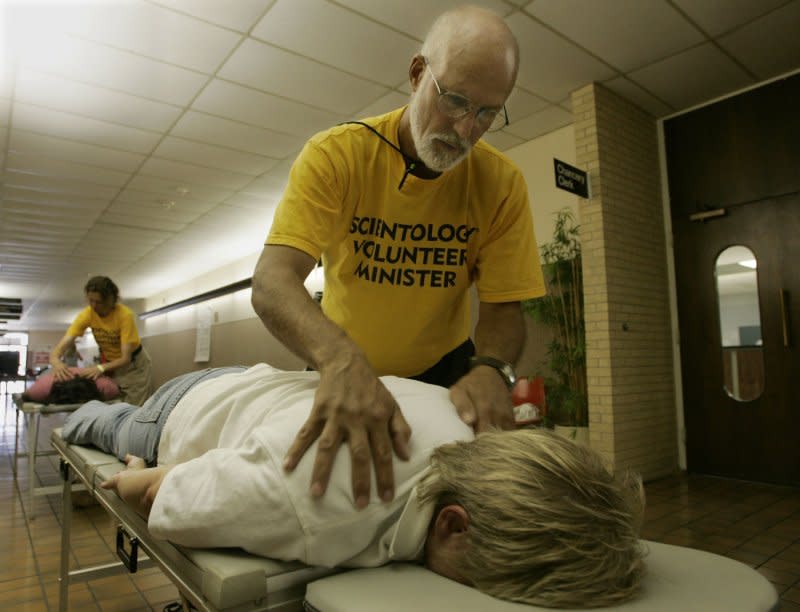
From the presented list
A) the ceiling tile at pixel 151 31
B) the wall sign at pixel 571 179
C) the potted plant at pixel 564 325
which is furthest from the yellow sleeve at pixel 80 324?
the wall sign at pixel 571 179

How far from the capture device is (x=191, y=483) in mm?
683

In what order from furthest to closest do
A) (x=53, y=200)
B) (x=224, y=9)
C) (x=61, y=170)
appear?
(x=53, y=200)
(x=61, y=170)
(x=224, y=9)

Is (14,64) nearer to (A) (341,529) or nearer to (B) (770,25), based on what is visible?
(A) (341,529)

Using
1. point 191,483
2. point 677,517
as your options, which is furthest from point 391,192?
point 677,517

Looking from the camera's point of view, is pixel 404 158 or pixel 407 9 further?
pixel 407 9

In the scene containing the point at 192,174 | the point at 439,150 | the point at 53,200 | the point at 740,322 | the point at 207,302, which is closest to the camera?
the point at 439,150

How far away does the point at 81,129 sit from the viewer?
14.6 ft

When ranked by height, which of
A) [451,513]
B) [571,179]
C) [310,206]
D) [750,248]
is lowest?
[451,513]

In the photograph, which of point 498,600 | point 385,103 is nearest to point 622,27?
point 385,103

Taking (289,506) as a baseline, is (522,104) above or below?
above

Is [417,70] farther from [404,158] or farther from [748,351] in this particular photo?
[748,351]

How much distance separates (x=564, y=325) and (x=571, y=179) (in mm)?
1155

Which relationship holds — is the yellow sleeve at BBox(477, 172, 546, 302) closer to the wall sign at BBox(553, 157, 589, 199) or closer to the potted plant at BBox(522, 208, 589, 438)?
the wall sign at BBox(553, 157, 589, 199)

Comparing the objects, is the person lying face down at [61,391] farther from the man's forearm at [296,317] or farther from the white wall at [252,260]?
the white wall at [252,260]
